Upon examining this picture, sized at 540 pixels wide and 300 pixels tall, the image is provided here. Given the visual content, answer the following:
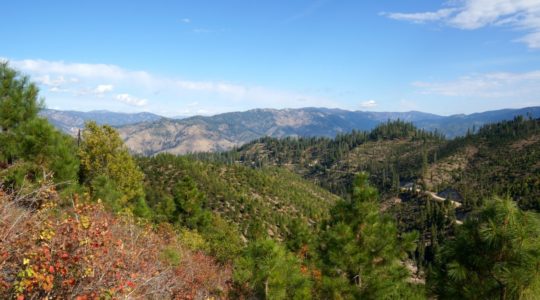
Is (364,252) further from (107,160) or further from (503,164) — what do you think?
(503,164)

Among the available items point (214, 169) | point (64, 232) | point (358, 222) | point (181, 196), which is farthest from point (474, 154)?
point (64, 232)

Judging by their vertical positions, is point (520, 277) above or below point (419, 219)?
above

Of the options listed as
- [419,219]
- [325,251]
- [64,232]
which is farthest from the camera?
[419,219]

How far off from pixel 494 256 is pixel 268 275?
426 inches

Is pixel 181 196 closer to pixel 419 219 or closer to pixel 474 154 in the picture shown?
pixel 419 219

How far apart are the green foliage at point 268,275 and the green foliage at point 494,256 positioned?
8793mm

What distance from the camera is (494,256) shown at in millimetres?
8594

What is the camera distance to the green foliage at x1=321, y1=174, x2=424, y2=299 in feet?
49.3

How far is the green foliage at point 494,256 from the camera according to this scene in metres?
7.69

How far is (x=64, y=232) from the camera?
22.9ft

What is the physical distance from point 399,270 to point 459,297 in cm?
664

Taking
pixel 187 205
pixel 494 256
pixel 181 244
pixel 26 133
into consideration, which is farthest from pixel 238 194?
pixel 494 256

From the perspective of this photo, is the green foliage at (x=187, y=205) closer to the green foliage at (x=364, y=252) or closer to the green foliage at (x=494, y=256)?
the green foliage at (x=364, y=252)

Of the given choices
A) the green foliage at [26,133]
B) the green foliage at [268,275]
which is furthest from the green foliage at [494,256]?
the green foliage at [26,133]
